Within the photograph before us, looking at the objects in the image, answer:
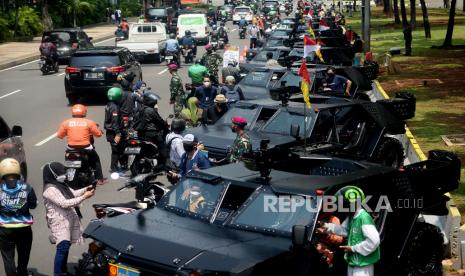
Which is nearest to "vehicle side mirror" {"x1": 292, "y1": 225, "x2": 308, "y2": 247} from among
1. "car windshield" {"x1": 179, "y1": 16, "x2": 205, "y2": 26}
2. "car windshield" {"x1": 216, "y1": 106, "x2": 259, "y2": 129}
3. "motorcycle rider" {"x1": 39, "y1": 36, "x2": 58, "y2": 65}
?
"car windshield" {"x1": 216, "y1": 106, "x2": 259, "y2": 129}

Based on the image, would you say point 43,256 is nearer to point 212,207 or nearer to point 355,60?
point 212,207

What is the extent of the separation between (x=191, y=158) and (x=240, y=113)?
3741 mm

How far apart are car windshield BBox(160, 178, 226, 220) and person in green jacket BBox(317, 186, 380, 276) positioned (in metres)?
1.46

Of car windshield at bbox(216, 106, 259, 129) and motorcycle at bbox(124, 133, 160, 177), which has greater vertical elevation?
car windshield at bbox(216, 106, 259, 129)

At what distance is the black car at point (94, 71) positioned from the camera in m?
25.6

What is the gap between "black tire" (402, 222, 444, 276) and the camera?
9.07m

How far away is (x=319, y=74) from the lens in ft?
68.6

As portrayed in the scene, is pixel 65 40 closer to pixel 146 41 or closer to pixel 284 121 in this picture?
pixel 146 41

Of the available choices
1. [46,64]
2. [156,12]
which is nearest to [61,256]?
[46,64]

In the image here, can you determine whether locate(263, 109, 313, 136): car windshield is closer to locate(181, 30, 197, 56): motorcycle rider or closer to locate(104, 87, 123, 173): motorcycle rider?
locate(104, 87, 123, 173): motorcycle rider

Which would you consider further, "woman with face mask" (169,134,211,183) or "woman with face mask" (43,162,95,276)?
"woman with face mask" (169,134,211,183)

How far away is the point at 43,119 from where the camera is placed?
23359 millimetres

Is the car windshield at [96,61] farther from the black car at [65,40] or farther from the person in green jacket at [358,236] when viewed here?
the person in green jacket at [358,236]

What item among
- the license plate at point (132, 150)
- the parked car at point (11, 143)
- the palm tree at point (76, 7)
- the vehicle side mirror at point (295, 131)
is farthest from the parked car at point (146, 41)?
the vehicle side mirror at point (295, 131)
